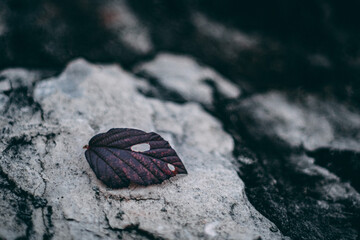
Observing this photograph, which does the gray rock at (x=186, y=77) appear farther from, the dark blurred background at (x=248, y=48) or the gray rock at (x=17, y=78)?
the gray rock at (x=17, y=78)

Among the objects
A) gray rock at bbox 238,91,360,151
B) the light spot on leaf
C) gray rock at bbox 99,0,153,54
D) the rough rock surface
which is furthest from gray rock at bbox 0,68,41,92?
gray rock at bbox 238,91,360,151

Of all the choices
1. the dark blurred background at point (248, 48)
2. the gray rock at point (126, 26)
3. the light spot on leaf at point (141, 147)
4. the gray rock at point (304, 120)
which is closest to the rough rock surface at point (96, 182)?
the light spot on leaf at point (141, 147)

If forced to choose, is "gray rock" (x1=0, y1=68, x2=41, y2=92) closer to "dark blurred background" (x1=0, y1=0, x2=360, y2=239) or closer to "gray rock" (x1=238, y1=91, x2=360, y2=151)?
"dark blurred background" (x1=0, y1=0, x2=360, y2=239)

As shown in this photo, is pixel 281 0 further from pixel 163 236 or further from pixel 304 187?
pixel 163 236

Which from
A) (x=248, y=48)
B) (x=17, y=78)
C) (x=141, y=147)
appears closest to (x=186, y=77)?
(x=248, y=48)

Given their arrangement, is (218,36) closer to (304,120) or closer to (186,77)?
(186,77)
